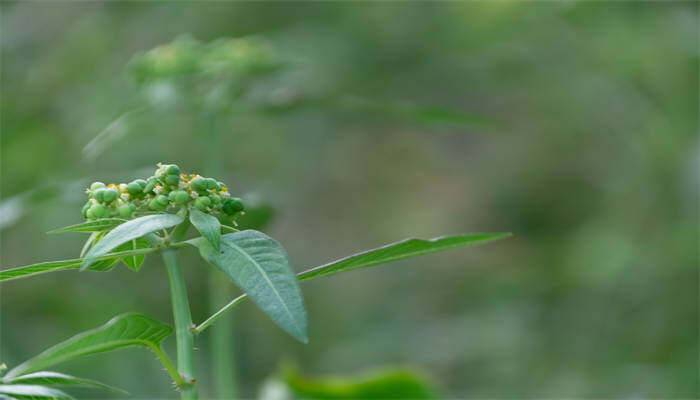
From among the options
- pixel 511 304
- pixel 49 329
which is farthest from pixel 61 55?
pixel 511 304

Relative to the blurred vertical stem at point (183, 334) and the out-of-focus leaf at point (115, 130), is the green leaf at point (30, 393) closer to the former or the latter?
the blurred vertical stem at point (183, 334)

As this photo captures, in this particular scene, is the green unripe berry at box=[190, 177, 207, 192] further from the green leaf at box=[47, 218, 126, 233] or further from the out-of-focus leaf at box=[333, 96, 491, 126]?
the out-of-focus leaf at box=[333, 96, 491, 126]

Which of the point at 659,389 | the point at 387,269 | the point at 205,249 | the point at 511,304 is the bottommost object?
the point at 205,249

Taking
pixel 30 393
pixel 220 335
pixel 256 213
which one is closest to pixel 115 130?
pixel 256 213

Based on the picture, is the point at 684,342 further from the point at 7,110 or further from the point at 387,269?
the point at 7,110

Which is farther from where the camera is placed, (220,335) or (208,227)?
(220,335)

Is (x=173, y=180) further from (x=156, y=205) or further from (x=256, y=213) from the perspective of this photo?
(x=256, y=213)
